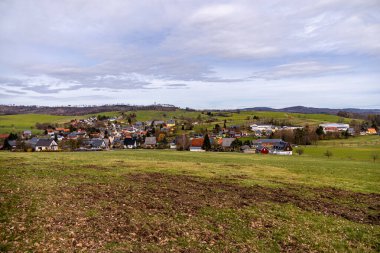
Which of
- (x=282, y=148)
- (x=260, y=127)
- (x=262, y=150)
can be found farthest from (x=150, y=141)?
(x=260, y=127)

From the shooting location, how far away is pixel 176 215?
1572cm

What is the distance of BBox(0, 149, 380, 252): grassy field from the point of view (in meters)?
12.3

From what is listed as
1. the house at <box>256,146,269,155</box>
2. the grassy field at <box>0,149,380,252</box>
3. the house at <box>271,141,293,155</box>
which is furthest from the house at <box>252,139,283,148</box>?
the grassy field at <box>0,149,380,252</box>

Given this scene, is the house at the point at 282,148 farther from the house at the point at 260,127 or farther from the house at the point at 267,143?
the house at the point at 260,127

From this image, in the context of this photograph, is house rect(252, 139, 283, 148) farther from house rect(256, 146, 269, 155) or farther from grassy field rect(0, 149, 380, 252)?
grassy field rect(0, 149, 380, 252)

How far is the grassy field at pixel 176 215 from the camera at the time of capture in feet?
40.5

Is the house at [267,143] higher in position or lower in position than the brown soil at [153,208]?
lower

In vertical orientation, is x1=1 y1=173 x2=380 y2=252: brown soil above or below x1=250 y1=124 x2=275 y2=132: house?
above

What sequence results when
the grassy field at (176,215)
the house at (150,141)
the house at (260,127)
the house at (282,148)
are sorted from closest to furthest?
the grassy field at (176,215) < the house at (282,148) < the house at (150,141) < the house at (260,127)

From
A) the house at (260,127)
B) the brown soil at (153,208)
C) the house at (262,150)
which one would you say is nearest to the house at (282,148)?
the house at (262,150)

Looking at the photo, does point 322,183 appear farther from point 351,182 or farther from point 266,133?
point 266,133

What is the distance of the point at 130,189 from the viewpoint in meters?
20.6

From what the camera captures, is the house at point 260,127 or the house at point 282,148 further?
the house at point 260,127

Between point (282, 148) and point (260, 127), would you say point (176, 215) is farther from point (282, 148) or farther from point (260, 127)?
point (260, 127)
